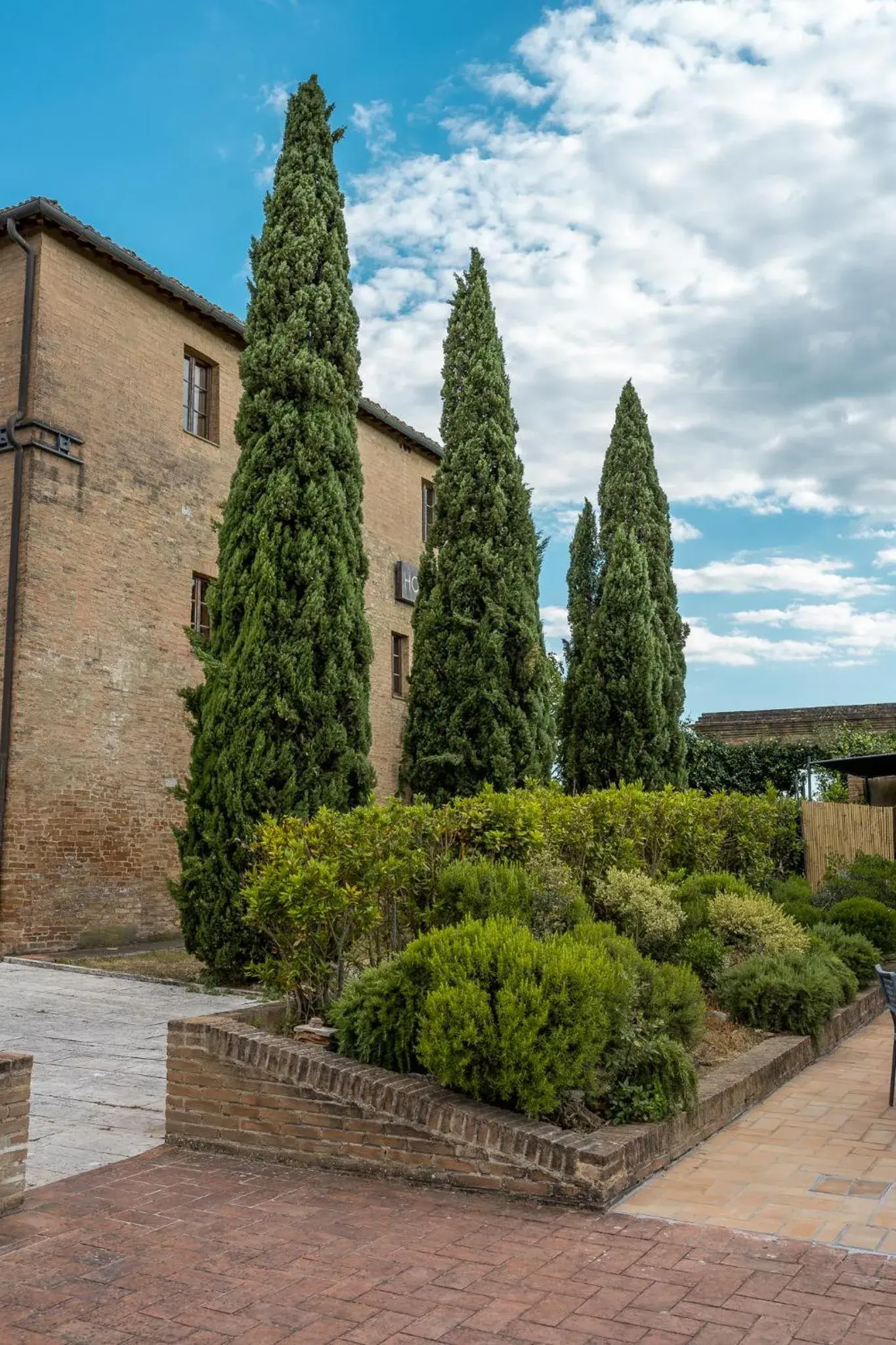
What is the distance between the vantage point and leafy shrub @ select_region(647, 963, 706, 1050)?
6.12 m

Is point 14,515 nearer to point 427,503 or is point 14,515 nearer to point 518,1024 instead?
point 427,503

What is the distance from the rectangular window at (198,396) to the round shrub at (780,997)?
12468mm

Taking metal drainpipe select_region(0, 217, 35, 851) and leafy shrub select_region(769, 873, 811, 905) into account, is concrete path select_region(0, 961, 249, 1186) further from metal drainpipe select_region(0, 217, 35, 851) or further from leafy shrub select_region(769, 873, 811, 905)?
leafy shrub select_region(769, 873, 811, 905)

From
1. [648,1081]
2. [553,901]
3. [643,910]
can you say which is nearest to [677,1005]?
[648,1081]

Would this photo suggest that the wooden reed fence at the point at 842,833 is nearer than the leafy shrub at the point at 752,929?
No

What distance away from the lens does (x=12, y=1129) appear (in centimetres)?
474

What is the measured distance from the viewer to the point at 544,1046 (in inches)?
202

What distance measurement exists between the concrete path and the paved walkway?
289cm

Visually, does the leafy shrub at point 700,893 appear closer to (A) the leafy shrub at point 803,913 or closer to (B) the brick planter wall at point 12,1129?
(A) the leafy shrub at point 803,913

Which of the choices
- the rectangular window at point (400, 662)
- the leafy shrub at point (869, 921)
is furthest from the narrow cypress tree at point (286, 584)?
the rectangular window at point (400, 662)

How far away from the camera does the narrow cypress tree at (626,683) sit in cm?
1977

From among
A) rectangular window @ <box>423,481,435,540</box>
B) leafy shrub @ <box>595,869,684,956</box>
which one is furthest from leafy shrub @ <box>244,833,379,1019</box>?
rectangular window @ <box>423,481,435,540</box>

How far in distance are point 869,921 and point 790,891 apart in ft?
4.22

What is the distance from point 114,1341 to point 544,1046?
227cm
